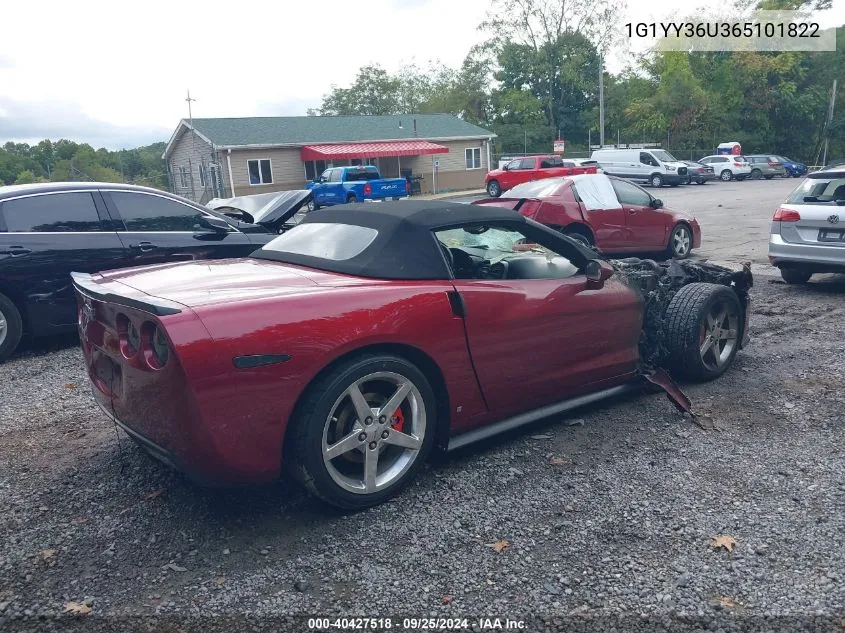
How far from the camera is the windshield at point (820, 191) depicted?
8.18 metres

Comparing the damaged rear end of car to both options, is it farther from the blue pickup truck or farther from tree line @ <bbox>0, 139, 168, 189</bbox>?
the blue pickup truck

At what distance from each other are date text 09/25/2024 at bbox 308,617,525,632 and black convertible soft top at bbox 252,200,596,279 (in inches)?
66.8

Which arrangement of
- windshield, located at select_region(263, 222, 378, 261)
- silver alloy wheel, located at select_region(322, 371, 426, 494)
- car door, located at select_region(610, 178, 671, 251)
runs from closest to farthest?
silver alloy wheel, located at select_region(322, 371, 426, 494) → windshield, located at select_region(263, 222, 378, 261) → car door, located at select_region(610, 178, 671, 251)

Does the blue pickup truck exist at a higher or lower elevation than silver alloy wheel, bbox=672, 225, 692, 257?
higher

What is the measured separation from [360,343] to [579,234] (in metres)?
7.58

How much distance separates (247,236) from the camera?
756 cm

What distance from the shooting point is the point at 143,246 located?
22.5 feet

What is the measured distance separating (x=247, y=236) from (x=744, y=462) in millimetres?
5460

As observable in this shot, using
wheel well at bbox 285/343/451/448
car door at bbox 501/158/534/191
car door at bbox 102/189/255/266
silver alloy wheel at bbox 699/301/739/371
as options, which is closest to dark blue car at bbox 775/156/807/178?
car door at bbox 501/158/534/191

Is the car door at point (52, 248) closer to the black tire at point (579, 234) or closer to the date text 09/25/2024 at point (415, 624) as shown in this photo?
the date text 09/25/2024 at point (415, 624)

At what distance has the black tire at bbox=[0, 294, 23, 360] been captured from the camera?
6184mm

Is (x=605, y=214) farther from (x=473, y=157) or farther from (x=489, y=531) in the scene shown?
(x=473, y=157)

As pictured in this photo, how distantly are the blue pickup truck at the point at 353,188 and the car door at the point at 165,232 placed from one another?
19460mm

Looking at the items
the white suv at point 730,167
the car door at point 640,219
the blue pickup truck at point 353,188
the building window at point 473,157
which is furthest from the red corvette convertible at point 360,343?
the building window at point 473,157
